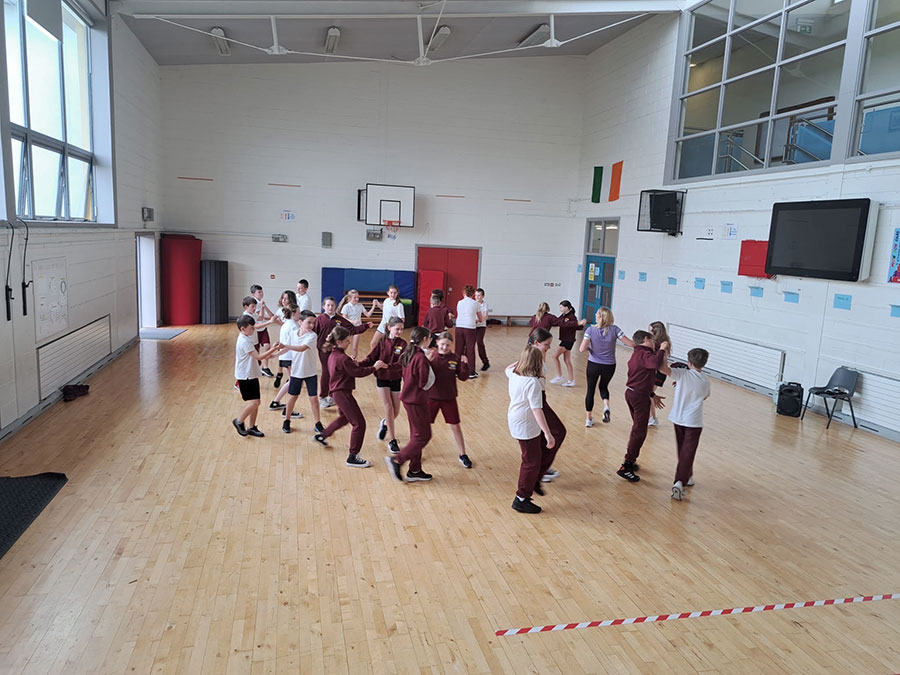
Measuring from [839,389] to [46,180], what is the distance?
11.6 m

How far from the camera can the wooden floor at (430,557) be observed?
3.71 m

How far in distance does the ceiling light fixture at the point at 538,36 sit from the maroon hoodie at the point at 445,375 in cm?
1056

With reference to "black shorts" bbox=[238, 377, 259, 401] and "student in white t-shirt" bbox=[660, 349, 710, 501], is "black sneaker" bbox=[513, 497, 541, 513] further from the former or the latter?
"black shorts" bbox=[238, 377, 259, 401]

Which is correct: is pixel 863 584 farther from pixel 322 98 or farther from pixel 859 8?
pixel 322 98

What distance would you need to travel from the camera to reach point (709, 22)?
12.4 metres

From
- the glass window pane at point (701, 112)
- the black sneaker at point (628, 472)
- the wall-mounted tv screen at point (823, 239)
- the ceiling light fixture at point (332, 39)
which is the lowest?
the black sneaker at point (628, 472)

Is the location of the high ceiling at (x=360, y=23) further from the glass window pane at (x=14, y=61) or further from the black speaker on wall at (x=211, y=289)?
the black speaker on wall at (x=211, y=289)

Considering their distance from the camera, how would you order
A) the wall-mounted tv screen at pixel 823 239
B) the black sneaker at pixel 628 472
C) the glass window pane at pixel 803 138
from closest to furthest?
the black sneaker at pixel 628 472
the wall-mounted tv screen at pixel 823 239
the glass window pane at pixel 803 138

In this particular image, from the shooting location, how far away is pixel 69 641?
3.64 meters

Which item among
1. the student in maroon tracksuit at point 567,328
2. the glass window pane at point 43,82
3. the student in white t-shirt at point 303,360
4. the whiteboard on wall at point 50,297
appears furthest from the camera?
the student in maroon tracksuit at point 567,328

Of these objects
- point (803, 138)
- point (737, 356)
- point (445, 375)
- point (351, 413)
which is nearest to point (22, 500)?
point (351, 413)

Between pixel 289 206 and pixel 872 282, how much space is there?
1298cm

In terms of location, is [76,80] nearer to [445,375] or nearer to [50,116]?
[50,116]

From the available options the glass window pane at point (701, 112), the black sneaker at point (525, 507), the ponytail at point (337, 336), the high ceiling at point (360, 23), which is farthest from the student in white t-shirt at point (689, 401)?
the glass window pane at point (701, 112)
